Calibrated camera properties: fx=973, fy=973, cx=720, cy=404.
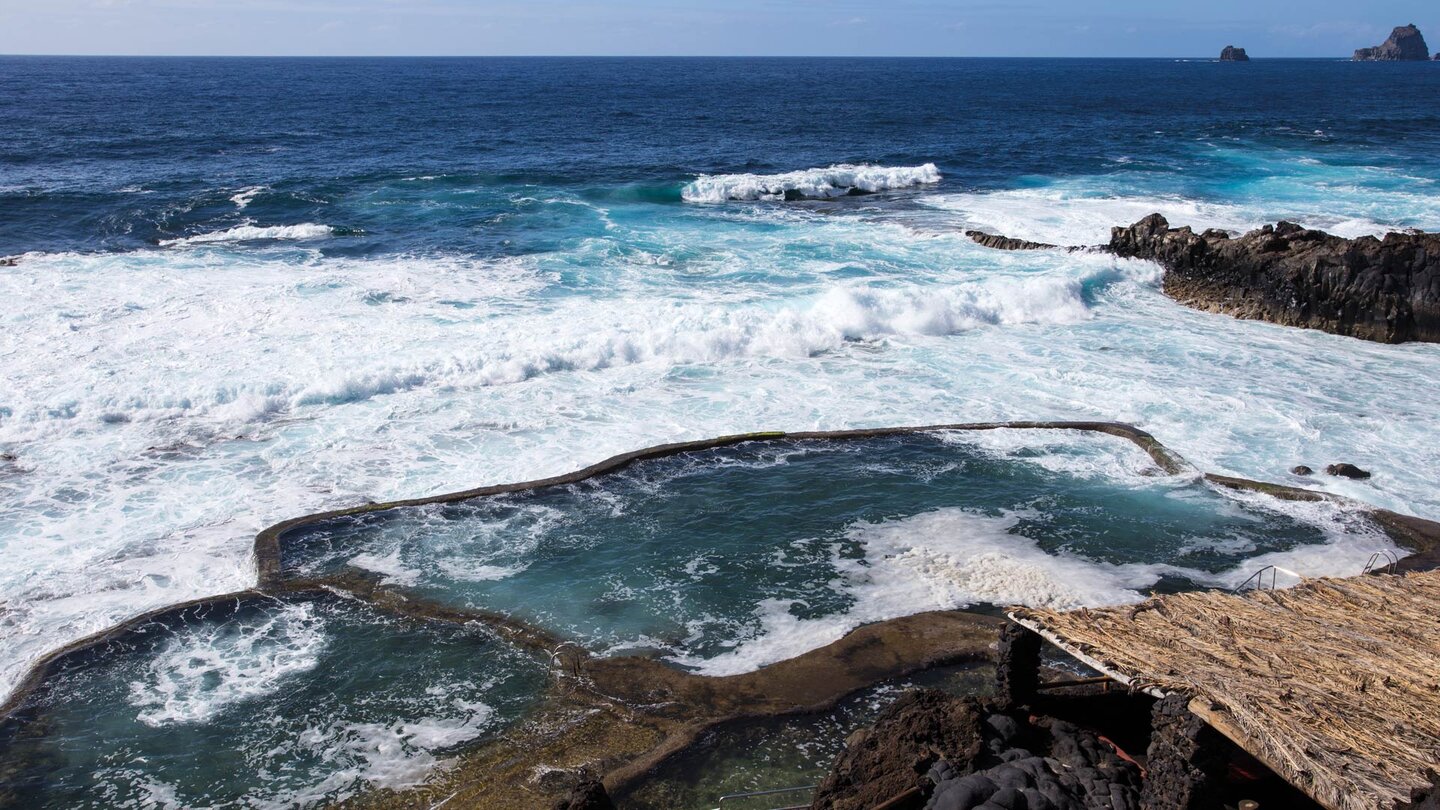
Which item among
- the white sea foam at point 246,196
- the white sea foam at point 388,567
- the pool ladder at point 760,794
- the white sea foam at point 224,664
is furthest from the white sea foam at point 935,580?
the white sea foam at point 246,196

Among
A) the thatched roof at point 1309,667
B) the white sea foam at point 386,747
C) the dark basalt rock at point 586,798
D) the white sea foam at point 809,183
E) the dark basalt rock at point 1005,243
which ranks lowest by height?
the white sea foam at point 386,747

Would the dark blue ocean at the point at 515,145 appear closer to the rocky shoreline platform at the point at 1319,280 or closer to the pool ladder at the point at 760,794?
the rocky shoreline platform at the point at 1319,280

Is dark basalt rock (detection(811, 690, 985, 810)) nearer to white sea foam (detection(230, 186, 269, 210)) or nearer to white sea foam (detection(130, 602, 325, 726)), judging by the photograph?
white sea foam (detection(130, 602, 325, 726))

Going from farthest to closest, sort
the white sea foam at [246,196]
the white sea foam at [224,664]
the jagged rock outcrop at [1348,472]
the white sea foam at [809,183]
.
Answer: the white sea foam at [809,183], the white sea foam at [246,196], the jagged rock outcrop at [1348,472], the white sea foam at [224,664]

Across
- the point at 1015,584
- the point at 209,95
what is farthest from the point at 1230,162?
the point at 209,95

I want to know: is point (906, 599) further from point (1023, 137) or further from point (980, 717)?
point (1023, 137)

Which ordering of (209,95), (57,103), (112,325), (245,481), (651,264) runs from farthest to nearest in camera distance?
(209,95), (57,103), (651,264), (112,325), (245,481)

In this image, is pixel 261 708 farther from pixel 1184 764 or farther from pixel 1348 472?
pixel 1348 472
